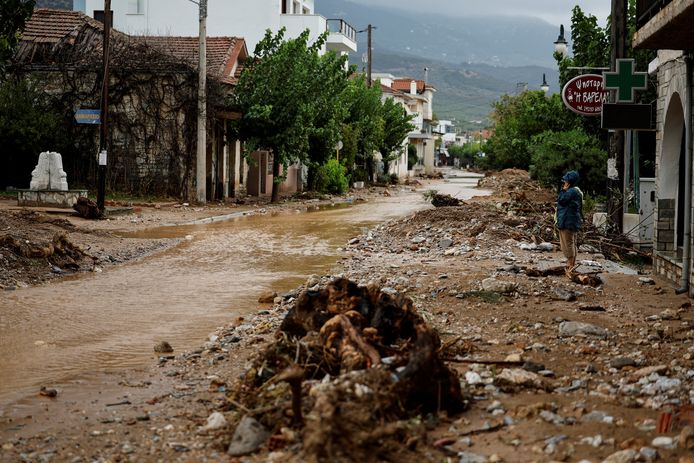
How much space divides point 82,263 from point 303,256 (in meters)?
4.32

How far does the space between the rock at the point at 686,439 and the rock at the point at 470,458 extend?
45.1 inches

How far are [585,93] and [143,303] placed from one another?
11.3m

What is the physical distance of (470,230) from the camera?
808 inches

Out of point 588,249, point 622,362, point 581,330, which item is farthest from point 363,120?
point 622,362

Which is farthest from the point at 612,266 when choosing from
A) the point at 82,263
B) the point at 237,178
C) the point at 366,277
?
the point at 237,178

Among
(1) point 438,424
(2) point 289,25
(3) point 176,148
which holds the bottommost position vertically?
(1) point 438,424

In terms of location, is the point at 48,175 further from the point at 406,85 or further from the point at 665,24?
the point at 406,85

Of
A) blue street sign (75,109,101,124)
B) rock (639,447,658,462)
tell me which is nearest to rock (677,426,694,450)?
rock (639,447,658,462)

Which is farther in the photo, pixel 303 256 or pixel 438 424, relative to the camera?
pixel 303 256

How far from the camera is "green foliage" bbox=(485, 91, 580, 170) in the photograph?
34469 millimetres

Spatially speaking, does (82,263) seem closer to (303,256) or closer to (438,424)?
(303,256)

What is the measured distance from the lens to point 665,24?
11.2 metres

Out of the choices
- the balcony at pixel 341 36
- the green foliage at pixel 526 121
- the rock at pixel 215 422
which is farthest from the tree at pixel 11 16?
the balcony at pixel 341 36

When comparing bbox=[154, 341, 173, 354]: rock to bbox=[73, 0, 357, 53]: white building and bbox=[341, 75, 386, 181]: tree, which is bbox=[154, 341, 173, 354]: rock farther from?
bbox=[73, 0, 357, 53]: white building
